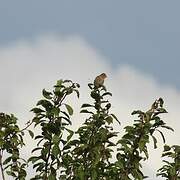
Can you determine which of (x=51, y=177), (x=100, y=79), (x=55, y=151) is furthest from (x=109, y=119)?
(x=51, y=177)

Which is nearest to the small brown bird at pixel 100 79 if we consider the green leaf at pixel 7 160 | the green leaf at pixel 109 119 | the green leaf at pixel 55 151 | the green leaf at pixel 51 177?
the green leaf at pixel 109 119

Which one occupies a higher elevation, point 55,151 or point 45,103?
point 45,103

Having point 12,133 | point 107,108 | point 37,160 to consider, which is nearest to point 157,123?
point 107,108

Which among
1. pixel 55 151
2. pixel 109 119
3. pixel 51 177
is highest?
pixel 109 119

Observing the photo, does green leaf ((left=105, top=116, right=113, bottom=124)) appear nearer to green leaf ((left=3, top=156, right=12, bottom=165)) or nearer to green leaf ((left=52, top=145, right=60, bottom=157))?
green leaf ((left=52, top=145, right=60, bottom=157))

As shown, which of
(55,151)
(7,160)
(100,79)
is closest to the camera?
(55,151)

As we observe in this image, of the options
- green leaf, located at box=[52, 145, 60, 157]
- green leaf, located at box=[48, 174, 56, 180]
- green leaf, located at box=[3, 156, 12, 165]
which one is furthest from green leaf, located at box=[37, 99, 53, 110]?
green leaf, located at box=[3, 156, 12, 165]

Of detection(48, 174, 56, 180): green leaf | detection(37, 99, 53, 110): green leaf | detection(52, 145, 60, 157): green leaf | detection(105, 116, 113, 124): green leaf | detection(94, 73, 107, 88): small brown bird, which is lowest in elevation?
detection(48, 174, 56, 180): green leaf

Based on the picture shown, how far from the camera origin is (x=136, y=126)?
9.21 metres

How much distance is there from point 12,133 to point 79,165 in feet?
6.44

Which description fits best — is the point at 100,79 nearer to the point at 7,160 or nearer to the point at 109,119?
the point at 109,119

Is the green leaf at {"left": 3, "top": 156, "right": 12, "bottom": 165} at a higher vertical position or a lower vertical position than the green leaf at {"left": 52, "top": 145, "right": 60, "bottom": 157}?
higher

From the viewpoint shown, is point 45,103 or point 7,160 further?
point 7,160

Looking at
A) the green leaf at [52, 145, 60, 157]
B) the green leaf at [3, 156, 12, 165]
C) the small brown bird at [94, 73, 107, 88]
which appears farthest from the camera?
the green leaf at [3, 156, 12, 165]
